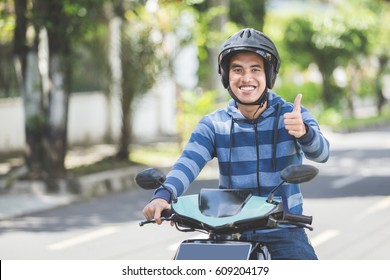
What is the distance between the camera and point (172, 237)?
9664mm

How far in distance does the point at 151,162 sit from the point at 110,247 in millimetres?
8055

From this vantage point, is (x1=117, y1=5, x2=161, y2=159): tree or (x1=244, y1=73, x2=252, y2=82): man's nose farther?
(x1=117, y1=5, x2=161, y2=159): tree

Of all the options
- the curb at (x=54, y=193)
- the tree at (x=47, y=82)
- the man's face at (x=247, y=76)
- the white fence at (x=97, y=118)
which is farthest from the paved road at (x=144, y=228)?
the man's face at (x=247, y=76)

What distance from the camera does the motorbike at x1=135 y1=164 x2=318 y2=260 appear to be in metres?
3.34

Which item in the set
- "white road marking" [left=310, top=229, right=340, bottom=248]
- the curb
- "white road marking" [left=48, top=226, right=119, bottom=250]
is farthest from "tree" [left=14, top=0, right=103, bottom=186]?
"white road marking" [left=310, top=229, right=340, bottom=248]

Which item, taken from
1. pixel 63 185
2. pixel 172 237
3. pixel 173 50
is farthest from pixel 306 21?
pixel 172 237

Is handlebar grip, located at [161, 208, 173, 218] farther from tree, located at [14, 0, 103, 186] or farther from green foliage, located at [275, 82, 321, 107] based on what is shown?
green foliage, located at [275, 82, 321, 107]

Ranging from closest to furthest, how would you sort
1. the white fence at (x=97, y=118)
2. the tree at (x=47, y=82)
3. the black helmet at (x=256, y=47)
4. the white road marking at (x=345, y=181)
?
the black helmet at (x=256, y=47) → the tree at (x=47, y=82) → the white road marking at (x=345, y=181) → the white fence at (x=97, y=118)

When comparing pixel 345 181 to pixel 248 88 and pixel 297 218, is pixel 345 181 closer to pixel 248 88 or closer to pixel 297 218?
pixel 248 88

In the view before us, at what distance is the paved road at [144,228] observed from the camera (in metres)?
8.80

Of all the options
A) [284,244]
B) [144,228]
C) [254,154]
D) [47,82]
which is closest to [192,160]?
[254,154]

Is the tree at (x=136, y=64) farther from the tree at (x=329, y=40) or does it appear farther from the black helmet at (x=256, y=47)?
the tree at (x=329, y=40)

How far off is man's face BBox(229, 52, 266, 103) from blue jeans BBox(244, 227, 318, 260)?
1.71ft

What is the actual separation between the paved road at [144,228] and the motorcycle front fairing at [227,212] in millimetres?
4934
